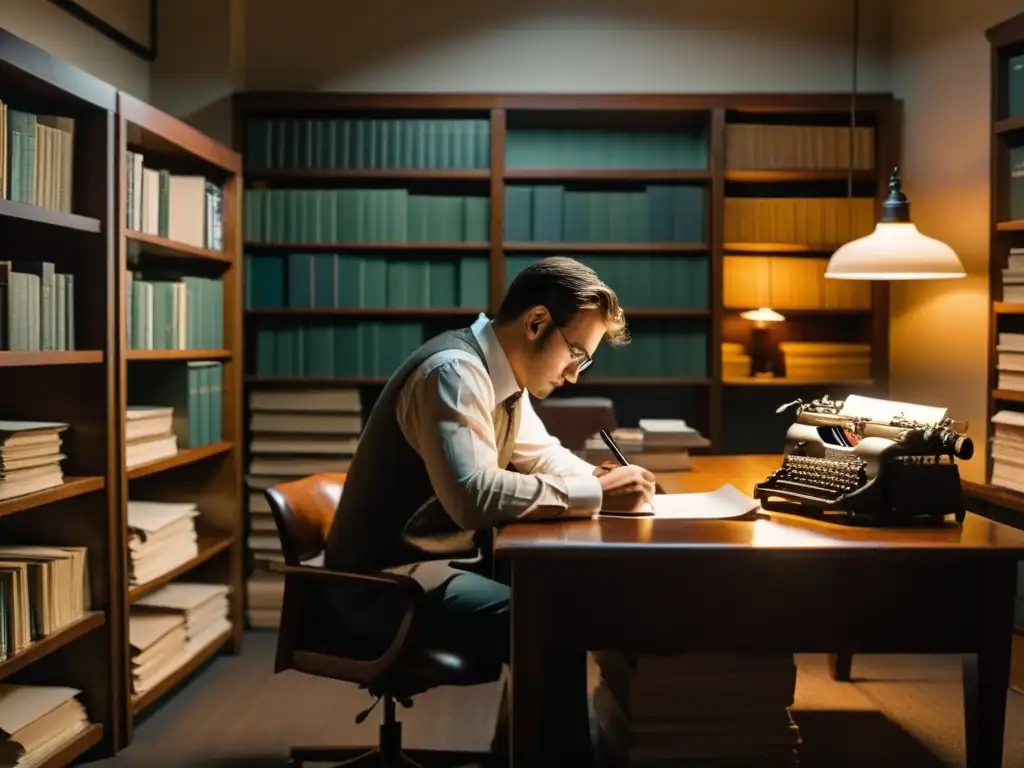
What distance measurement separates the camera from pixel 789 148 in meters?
4.36

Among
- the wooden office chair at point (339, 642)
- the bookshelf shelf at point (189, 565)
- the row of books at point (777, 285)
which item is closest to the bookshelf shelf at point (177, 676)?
the bookshelf shelf at point (189, 565)

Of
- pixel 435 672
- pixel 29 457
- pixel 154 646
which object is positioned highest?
pixel 29 457

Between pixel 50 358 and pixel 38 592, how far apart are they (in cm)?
57

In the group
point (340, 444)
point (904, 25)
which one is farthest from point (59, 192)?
point (904, 25)

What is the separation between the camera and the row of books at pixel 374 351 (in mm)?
4355

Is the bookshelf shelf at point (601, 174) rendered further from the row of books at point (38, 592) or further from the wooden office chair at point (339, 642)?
the row of books at point (38, 592)

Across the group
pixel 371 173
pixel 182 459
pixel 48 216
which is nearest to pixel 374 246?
pixel 371 173

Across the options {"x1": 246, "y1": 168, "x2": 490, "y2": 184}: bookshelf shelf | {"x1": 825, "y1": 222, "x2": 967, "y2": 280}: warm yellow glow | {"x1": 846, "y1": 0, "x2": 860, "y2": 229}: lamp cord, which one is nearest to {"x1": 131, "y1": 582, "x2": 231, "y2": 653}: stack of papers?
{"x1": 246, "y1": 168, "x2": 490, "y2": 184}: bookshelf shelf

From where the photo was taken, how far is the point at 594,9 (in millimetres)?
4480

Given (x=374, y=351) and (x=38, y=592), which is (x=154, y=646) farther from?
(x=374, y=351)

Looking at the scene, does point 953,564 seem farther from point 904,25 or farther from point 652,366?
point 904,25

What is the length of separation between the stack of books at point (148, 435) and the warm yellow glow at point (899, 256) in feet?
7.17

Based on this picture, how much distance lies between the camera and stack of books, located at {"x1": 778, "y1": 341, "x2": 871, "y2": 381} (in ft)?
14.4

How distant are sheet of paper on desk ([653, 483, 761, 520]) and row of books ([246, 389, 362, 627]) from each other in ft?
6.77
